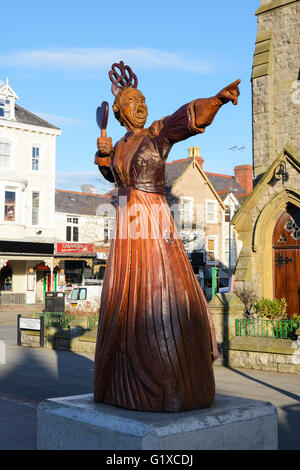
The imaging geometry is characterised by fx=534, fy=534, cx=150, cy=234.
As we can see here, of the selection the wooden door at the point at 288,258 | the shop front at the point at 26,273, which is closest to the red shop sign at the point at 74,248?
the shop front at the point at 26,273

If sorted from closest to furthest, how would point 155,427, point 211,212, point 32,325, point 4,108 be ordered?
point 155,427 < point 32,325 < point 4,108 < point 211,212

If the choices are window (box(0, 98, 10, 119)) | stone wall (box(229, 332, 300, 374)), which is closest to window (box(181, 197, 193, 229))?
window (box(0, 98, 10, 119))

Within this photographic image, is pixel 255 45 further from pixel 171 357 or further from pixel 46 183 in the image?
pixel 46 183

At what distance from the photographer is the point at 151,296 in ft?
15.9

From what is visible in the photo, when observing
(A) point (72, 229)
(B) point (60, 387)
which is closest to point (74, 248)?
(A) point (72, 229)

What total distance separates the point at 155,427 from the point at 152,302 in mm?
1139

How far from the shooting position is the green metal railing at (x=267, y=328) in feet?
39.2

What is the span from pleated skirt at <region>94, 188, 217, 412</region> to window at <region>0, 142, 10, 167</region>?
3044cm

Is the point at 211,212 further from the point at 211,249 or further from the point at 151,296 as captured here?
the point at 151,296

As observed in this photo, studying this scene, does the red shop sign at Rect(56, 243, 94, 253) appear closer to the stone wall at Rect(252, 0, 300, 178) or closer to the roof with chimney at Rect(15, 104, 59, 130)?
the roof with chimney at Rect(15, 104, 59, 130)

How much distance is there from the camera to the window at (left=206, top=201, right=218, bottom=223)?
41062 mm

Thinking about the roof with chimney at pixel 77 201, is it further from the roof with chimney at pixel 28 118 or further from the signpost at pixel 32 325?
the signpost at pixel 32 325

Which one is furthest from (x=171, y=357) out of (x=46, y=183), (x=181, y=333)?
(x=46, y=183)
